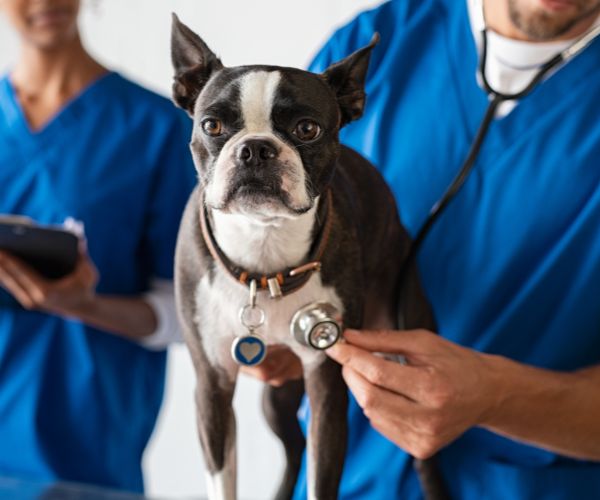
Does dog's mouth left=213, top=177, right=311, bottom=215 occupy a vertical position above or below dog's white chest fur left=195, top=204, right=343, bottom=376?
above

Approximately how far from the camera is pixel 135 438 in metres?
1.53

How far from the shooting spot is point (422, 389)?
83 cm

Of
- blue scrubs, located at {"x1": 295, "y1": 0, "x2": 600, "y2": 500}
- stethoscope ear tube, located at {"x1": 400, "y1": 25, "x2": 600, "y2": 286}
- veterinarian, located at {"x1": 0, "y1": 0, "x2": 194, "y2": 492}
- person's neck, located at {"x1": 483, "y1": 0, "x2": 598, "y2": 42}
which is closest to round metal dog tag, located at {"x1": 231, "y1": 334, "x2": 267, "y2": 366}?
stethoscope ear tube, located at {"x1": 400, "y1": 25, "x2": 600, "y2": 286}

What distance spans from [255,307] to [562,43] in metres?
0.58

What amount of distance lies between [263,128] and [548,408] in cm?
53

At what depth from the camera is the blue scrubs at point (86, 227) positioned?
56.2 inches

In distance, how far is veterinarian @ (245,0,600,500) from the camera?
3.27ft

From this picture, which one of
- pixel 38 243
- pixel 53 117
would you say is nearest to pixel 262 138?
pixel 38 243

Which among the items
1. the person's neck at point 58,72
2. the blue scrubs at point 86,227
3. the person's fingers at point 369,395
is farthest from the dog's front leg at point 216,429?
the person's neck at point 58,72

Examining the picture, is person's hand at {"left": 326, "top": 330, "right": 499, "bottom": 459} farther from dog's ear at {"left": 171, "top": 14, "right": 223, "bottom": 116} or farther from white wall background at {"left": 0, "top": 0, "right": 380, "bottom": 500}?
white wall background at {"left": 0, "top": 0, "right": 380, "bottom": 500}

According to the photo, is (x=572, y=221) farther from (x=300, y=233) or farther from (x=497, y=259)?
(x=300, y=233)

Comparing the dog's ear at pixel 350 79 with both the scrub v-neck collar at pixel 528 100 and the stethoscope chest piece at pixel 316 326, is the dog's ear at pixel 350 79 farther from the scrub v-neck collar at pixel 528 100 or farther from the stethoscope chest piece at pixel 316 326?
the scrub v-neck collar at pixel 528 100

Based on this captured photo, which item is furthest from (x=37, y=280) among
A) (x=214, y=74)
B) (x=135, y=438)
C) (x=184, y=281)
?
(x=214, y=74)

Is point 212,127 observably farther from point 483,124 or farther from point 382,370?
point 483,124
